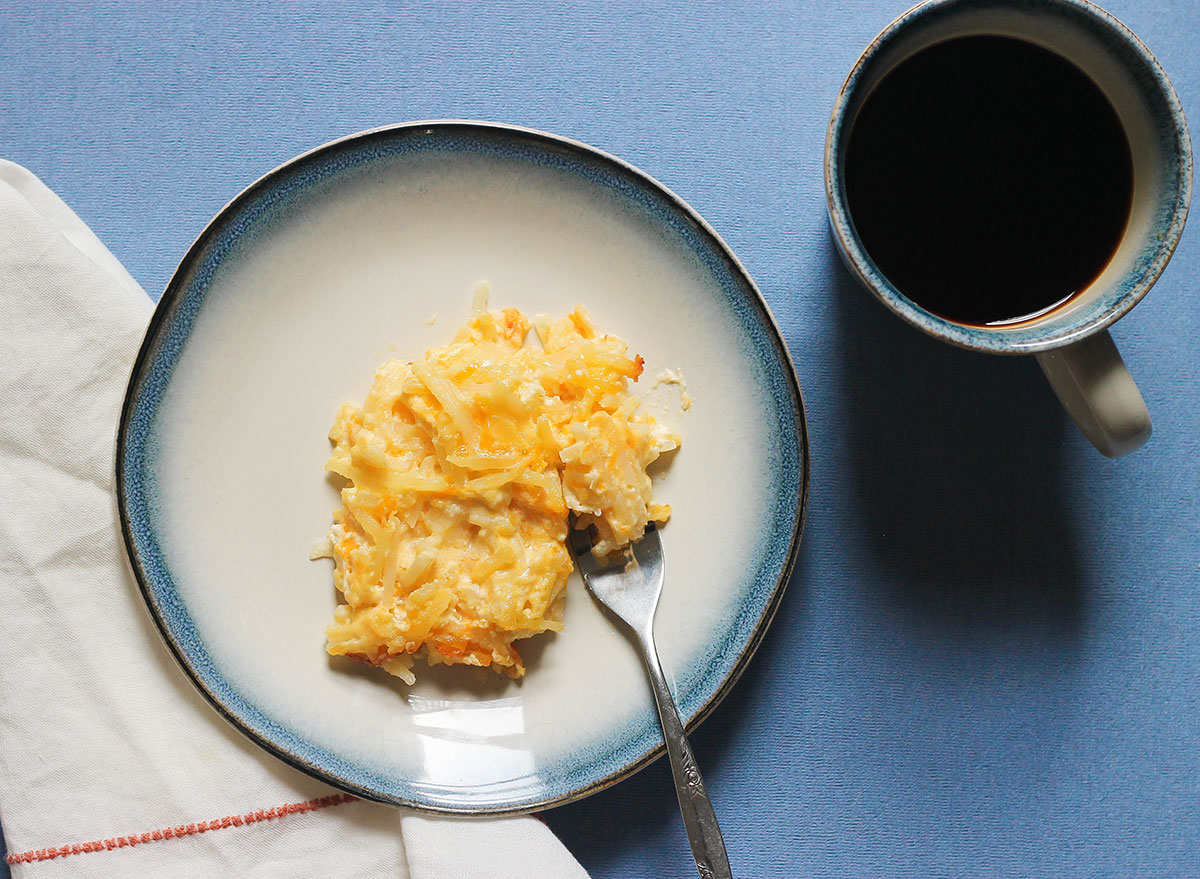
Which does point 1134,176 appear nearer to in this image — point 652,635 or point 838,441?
point 838,441

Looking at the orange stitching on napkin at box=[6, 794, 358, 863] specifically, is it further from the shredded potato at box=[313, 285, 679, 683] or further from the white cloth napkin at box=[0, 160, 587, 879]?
the shredded potato at box=[313, 285, 679, 683]

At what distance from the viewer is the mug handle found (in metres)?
1.53

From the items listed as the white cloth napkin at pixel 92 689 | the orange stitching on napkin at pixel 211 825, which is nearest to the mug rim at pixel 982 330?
the white cloth napkin at pixel 92 689

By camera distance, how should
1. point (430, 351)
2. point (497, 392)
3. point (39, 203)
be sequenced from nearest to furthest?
point (497, 392)
point (430, 351)
point (39, 203)

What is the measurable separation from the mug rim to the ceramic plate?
13.5 inches

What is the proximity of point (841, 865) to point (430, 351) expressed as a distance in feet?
5.03

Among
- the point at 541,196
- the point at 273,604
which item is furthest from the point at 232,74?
the point at 273,604

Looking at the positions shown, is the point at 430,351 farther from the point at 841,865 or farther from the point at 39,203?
the point at 841,865

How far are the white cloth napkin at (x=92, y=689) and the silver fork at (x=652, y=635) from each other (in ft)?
0.98

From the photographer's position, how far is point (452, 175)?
189 cm

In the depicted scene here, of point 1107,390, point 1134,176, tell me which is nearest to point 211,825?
point 1107,390

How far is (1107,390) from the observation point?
5.08 ft

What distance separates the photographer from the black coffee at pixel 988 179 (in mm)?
1618

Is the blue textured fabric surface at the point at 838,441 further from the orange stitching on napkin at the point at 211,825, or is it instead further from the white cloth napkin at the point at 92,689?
the orange stitching on napkin at the point at 211,825
